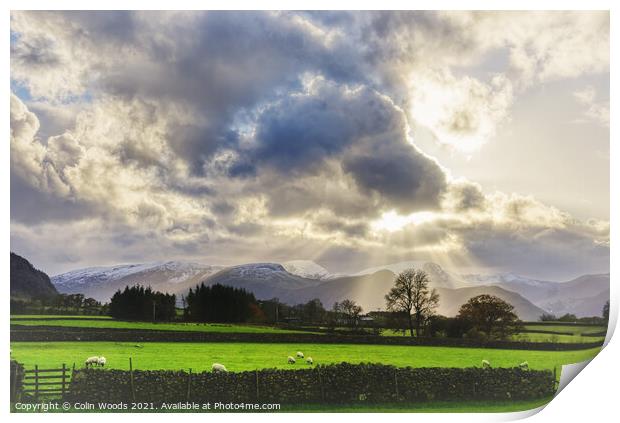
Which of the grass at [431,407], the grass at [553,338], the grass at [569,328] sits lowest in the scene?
the grass at [431,407]

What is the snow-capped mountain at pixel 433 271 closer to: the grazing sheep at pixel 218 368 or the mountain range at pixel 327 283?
the mountain range at pixel 327 283

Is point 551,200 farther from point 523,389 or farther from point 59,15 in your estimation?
point 59,15

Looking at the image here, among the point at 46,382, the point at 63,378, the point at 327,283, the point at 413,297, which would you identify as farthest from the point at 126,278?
the point at 413,297

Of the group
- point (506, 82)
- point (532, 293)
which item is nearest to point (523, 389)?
point (532, 293)

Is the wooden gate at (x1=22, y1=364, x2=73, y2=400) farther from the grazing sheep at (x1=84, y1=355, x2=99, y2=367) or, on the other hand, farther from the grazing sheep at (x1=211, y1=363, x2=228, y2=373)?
the grazing sheep at (x1=211, y1=363, x2=228, y2=373)

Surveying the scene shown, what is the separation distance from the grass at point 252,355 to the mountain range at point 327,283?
96 cm

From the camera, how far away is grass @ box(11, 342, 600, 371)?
12414mm

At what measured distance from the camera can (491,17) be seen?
12297 millimetres

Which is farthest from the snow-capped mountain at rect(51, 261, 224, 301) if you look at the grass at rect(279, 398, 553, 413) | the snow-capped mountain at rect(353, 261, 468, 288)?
the snow-capped mountain at rect(353, 261, 468, 288)

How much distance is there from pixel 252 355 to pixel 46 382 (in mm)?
4181

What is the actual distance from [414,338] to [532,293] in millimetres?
2754

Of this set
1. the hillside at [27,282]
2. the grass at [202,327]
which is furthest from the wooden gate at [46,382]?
the hillside at [27,282]

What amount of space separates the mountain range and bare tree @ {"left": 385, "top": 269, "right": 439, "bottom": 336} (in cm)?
15

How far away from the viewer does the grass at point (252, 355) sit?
1241 centimetres
